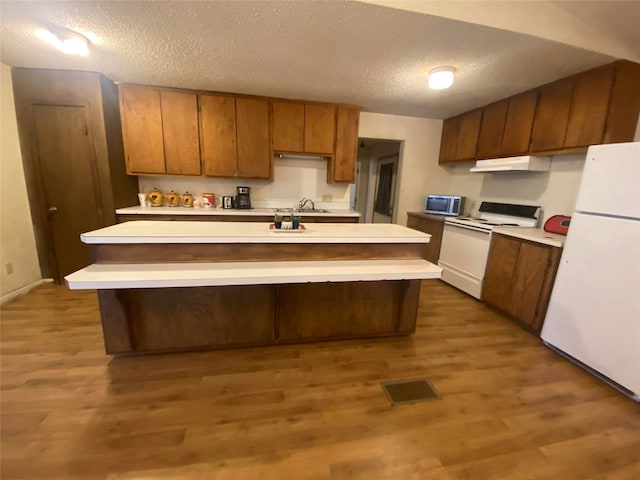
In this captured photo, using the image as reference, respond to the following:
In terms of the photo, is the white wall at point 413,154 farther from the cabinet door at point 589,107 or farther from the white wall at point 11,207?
the white wall at point 11,207

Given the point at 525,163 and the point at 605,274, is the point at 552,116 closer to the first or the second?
the point at 525,163

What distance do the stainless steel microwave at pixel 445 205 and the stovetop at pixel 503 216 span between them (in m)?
0.27

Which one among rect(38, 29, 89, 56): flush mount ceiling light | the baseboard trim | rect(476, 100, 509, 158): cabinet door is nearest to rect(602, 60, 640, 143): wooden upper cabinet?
rect(476, 100, 509, 158): cabinet door

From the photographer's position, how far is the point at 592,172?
197cm

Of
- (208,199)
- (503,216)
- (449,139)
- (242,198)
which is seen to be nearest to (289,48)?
(242,198)

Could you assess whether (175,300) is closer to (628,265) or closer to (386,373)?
(386,373)

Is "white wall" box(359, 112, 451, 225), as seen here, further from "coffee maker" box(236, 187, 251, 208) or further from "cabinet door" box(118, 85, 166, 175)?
"cabinet door" box(118, 85, 166, 175)

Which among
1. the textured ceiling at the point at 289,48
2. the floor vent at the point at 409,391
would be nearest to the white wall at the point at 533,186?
the textured ceiling at the point at 289,48

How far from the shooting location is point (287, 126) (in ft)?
11.6

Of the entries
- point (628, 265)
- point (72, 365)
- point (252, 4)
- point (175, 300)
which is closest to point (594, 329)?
point (628, 265)

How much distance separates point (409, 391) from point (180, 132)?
143 inches

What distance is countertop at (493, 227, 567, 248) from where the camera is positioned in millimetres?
2311

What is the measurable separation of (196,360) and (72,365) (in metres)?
0.83

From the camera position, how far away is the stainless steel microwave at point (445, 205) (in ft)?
A: 12.9
